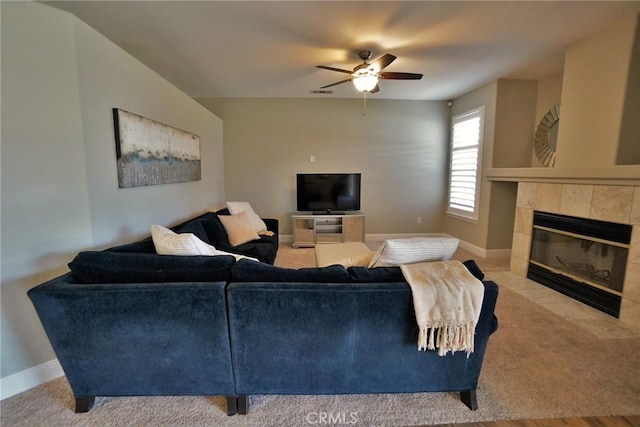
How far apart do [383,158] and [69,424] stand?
506cm

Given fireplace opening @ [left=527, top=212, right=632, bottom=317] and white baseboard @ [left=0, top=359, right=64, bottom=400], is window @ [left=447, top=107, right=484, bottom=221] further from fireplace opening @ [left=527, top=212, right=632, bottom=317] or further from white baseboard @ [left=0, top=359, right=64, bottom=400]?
white baseboard @ [left=0, top=359, right=64, bottom=400]

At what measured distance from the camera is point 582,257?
2.99 metres

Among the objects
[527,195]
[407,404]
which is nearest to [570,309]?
[527,195]

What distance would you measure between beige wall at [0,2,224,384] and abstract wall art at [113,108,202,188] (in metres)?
0.08

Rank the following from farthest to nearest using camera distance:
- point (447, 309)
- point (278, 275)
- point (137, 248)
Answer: point (137, 248)
point (278, 275)
point (447, 309)

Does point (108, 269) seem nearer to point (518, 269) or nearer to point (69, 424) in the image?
point (69, 424)

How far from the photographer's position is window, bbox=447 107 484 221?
452 centimetres

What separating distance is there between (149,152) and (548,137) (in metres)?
4.95

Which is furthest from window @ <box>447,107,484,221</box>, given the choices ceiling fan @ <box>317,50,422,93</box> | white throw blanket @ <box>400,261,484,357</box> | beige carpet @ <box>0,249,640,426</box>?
white throw blanket @ <box>400,261,484,357</box>

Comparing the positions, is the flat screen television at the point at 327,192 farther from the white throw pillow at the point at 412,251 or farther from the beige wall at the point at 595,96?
the white throw pillow at the point at 412,251

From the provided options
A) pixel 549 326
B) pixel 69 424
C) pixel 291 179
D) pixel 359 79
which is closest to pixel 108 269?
pixel 69 424

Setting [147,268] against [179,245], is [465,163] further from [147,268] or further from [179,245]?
[147,268]

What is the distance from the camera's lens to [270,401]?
164 cm

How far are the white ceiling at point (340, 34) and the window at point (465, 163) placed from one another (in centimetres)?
85
